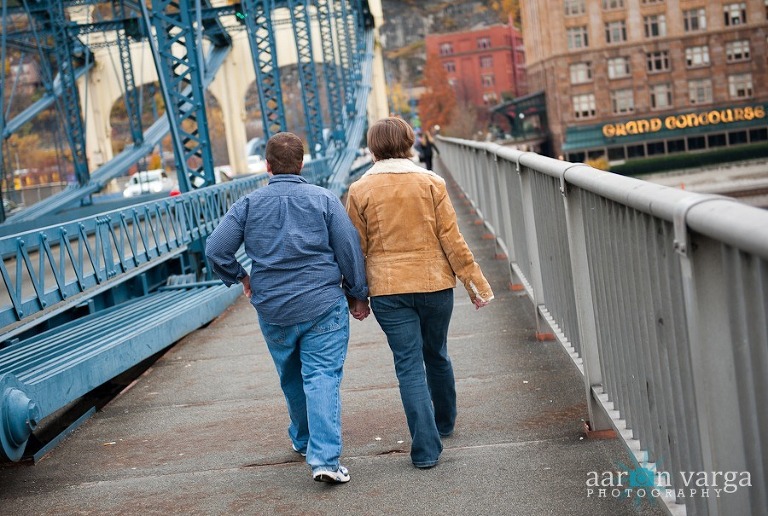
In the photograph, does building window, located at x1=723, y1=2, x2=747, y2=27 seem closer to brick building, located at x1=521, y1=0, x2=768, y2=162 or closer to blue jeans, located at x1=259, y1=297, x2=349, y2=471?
brick building, located at x1=521, y1=0, x2=768, y2=162

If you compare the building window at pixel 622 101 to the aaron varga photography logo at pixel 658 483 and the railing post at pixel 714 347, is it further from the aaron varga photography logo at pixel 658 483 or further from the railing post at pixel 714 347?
the railing post at pixel 714 347

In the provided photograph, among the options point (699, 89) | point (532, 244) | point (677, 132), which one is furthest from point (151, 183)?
point (699, 89)

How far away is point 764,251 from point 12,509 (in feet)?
14.1

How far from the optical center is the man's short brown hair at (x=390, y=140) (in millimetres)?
5492

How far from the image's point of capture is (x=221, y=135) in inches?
4365

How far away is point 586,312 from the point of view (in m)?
5.57

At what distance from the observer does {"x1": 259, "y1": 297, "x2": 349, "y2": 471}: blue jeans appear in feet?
17.5

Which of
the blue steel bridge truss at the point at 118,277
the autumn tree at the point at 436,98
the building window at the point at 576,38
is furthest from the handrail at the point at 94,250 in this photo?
the autumn tree at the point at 436,98

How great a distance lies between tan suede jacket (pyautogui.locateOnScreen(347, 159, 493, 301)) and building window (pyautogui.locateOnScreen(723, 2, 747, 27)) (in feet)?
329

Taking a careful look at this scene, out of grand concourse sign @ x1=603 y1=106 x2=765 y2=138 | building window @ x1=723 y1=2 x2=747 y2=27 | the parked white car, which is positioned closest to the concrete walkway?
the parked white car

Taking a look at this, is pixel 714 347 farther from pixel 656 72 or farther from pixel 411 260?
pixel 656 72

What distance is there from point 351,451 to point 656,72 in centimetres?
9942

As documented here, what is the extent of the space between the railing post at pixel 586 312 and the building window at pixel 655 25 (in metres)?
98.8


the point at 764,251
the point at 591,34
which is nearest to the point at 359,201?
the point at 764,251
